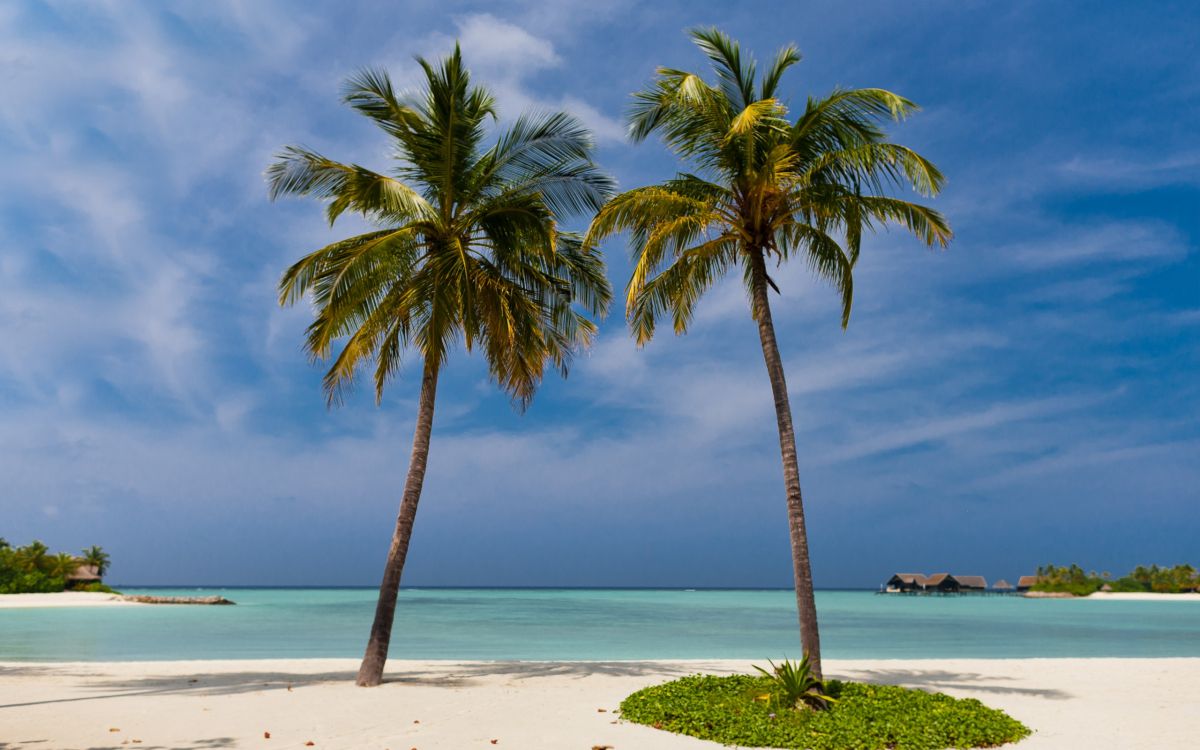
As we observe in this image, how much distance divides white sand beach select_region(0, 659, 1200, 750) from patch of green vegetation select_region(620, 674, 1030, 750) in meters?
0.34

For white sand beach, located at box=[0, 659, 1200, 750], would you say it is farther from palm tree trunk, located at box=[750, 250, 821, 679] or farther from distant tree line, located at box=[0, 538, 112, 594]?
distant tree line, located at box=[0, 538, 112, 594]

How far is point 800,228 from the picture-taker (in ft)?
40.0

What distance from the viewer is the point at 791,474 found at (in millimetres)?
10852

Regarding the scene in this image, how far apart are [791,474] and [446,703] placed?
5.75m

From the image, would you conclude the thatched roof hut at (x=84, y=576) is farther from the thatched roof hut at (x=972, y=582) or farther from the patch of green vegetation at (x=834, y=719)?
the thatched roof hut at (x=972, y=582)

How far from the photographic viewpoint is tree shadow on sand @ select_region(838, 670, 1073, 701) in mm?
12458

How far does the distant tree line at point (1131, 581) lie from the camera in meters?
107

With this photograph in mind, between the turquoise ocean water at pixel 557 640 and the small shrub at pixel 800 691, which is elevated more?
the small shrub at pixel 800 691

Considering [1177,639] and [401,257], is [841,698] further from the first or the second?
[1177,639]

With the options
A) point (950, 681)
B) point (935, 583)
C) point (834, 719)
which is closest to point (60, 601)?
point (950, 681)

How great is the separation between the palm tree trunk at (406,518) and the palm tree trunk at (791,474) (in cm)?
562

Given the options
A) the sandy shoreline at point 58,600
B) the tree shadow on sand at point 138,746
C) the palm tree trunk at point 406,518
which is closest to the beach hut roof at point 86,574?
the sandy shoreline at point 58,600

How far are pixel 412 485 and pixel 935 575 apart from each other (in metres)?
122

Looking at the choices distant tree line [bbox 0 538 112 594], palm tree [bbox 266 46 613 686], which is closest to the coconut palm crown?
palm tree [bbox 266 46 613 686]
